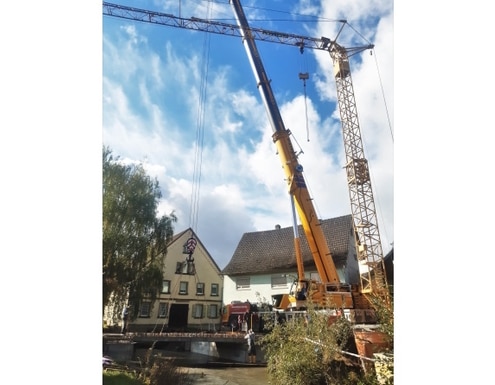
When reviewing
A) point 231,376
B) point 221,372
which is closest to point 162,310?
point 221,372

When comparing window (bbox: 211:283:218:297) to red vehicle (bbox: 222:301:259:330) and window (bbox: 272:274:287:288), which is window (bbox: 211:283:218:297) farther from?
window (bbox: 272:274:287:288)

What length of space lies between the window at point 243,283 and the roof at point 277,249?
19cm

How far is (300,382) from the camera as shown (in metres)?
2.59

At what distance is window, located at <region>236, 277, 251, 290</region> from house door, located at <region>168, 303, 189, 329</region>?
1612 millimetres

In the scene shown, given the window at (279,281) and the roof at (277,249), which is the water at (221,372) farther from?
the window at (279,281)

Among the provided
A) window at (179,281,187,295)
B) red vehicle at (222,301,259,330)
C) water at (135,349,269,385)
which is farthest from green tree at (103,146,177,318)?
window at (179,281,187,295)

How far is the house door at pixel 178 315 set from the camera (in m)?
10.1
